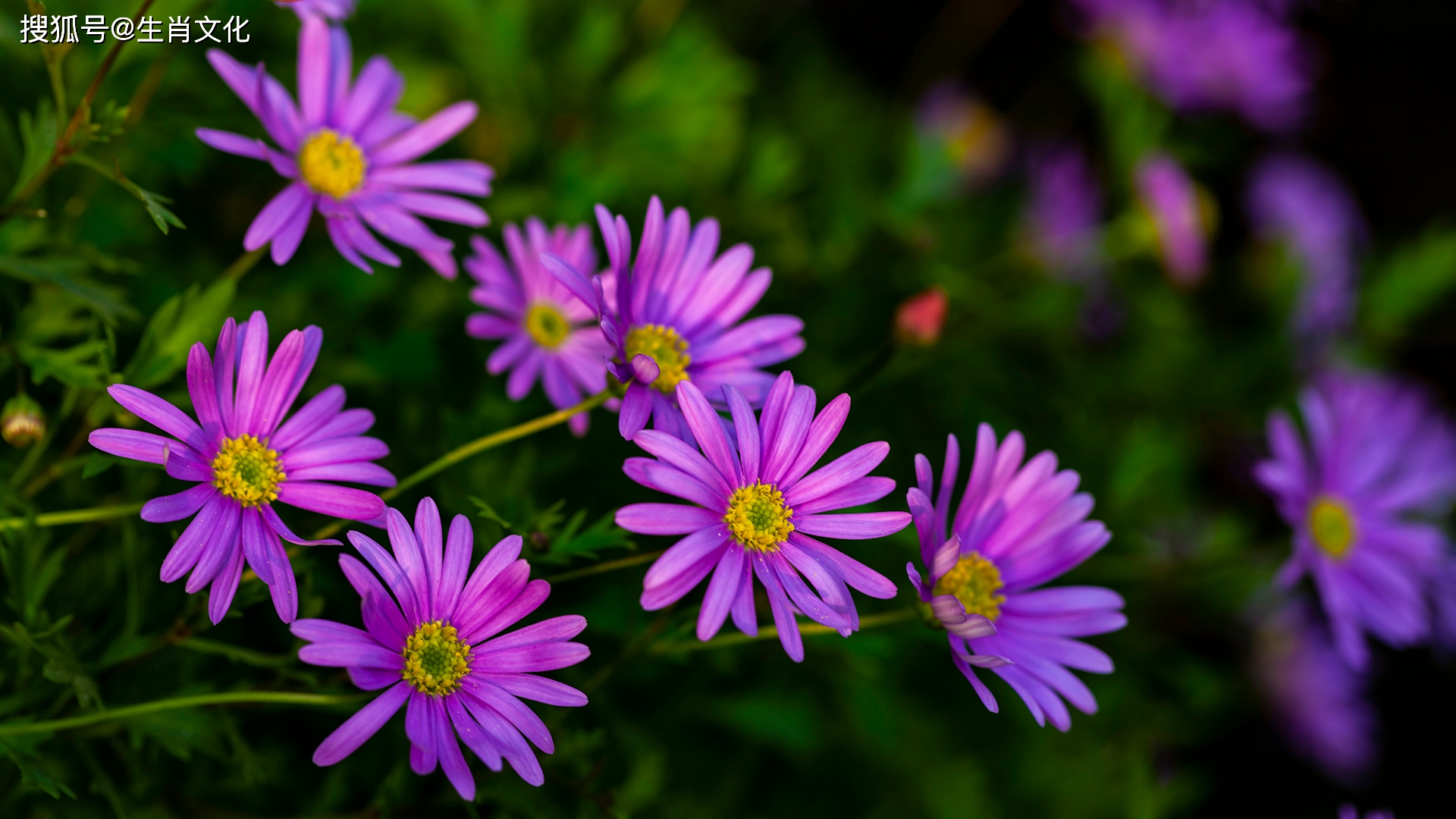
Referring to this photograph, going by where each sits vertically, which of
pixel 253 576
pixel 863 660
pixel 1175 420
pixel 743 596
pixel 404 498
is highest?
pixel 1175 420

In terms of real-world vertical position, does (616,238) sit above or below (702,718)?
above

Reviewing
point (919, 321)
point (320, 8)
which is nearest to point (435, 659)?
point (919, 321)

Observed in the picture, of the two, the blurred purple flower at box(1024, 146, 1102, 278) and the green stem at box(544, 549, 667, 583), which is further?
the blurred purple flower at box(1024, 146, 1102, 278)

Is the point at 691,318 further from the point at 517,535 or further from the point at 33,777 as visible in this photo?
the point at 33,777

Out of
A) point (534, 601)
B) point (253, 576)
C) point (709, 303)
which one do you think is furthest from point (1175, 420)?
point (253, 576)

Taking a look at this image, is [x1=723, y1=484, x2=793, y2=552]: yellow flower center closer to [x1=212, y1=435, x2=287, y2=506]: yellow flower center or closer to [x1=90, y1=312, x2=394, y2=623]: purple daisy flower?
[x1=90, y1=312, x2=394, y2=623]: purple daisy flower

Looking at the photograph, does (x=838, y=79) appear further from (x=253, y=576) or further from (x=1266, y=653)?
(x=253, y=576)

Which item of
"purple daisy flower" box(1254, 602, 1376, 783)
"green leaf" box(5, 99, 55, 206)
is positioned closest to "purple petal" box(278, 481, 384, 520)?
"green leaf" box(5, 99, 55, 206)
